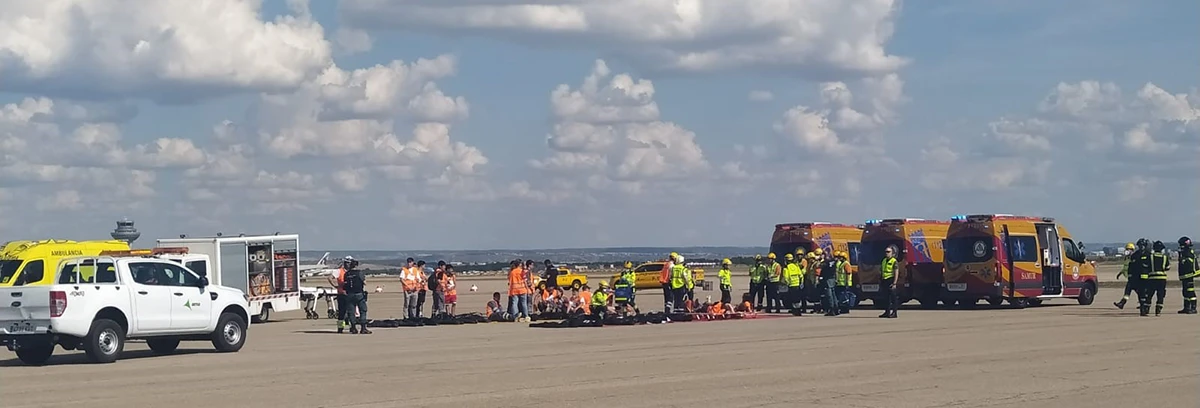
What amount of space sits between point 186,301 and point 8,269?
31.1 feet

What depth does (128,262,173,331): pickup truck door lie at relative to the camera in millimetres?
19906

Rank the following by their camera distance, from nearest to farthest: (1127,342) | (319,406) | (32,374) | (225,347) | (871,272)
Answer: (319,406) → (32,374) → (1127,342) → (225,347) → (871,272)

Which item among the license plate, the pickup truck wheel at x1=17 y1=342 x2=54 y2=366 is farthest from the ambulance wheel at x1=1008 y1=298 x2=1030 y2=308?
the license plate

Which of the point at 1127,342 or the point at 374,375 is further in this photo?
the point at 1127,342

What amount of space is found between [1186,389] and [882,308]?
68.0 feet

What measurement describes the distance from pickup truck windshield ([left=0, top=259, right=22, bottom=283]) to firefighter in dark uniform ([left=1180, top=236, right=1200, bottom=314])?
24936 millimetres

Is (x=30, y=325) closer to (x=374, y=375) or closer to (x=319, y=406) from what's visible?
(x=374, y=375)

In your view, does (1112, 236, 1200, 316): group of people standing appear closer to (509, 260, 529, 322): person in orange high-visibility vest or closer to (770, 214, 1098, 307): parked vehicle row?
(770, 214, 1098, 307): parked vehicle row

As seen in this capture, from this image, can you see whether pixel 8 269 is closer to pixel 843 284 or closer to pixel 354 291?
pixel 354 291

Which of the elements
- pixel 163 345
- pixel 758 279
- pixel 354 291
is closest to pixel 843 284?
pixel 758 279

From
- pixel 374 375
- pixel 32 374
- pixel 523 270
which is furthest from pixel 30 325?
pixel 523 270

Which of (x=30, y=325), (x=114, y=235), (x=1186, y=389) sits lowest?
(x=1186, y=389)

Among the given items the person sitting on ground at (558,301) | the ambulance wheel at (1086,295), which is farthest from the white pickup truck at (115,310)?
the ambulance wheel at (1086,295)

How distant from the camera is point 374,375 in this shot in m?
16.4
